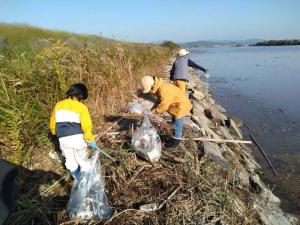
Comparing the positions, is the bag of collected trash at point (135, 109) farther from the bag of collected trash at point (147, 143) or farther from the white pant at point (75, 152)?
the white pant at point (75, 152)

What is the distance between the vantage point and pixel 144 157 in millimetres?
4734

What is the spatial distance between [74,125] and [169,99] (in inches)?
60.1

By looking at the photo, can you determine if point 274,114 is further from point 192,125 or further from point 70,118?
point 70,118

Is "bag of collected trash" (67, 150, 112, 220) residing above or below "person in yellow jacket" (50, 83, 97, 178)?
below

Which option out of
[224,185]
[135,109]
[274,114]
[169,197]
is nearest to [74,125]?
[169,197]

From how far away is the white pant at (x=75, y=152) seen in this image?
4223mm

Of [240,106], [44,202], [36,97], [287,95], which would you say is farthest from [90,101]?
[287,95]

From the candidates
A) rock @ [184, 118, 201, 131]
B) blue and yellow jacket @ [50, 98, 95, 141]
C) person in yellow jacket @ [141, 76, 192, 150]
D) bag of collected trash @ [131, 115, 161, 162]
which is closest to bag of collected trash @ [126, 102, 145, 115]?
rock @ [184, 118, 201, 131]

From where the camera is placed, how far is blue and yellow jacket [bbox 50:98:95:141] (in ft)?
13.4

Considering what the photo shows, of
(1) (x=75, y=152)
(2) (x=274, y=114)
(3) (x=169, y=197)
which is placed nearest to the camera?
(3) (x=169, y=197)

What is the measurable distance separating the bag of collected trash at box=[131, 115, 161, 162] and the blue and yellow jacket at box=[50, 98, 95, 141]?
0.86m

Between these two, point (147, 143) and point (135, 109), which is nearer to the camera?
point (147, 143)

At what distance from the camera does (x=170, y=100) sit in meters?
4.98

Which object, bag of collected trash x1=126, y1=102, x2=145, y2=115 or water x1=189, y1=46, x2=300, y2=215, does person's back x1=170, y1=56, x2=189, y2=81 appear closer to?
bag of collected trash x1=126, y1=102, x2=145, y2=115
